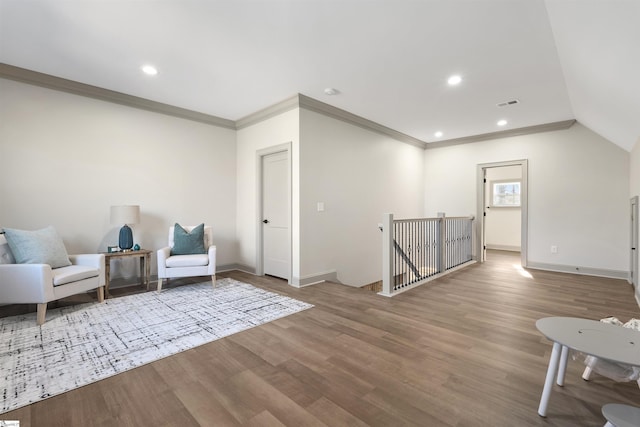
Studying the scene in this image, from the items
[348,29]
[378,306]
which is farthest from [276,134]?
[378,306]

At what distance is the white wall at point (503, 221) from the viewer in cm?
795

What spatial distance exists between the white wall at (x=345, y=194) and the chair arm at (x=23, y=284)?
9.09ft

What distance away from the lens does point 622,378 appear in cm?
158

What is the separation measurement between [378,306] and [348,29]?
2846 millimetres

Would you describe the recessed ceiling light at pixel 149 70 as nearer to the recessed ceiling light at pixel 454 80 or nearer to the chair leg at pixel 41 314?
the chair leg at pixel 41 314

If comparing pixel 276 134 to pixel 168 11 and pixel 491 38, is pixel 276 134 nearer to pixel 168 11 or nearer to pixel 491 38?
pixel 168 11

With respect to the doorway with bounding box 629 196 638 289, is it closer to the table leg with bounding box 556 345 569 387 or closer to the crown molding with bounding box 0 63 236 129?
the table leg with bounding box 556 345 569 387

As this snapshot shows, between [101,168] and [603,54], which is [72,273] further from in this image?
[603,54]

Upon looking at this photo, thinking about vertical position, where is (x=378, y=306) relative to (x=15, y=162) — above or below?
below

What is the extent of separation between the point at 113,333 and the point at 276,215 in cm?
255

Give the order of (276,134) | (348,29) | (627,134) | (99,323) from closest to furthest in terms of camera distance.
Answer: (348,29) → (99,323) → (627,134) → (276,134)

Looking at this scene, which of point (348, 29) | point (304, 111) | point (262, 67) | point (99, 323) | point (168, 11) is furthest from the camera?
point (304, 111)

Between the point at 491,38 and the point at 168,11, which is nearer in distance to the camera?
the point at 168,11

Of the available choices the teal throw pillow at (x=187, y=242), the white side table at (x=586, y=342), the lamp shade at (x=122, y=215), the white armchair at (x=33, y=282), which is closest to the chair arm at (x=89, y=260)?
the white armchair at (x=33, y=282)
